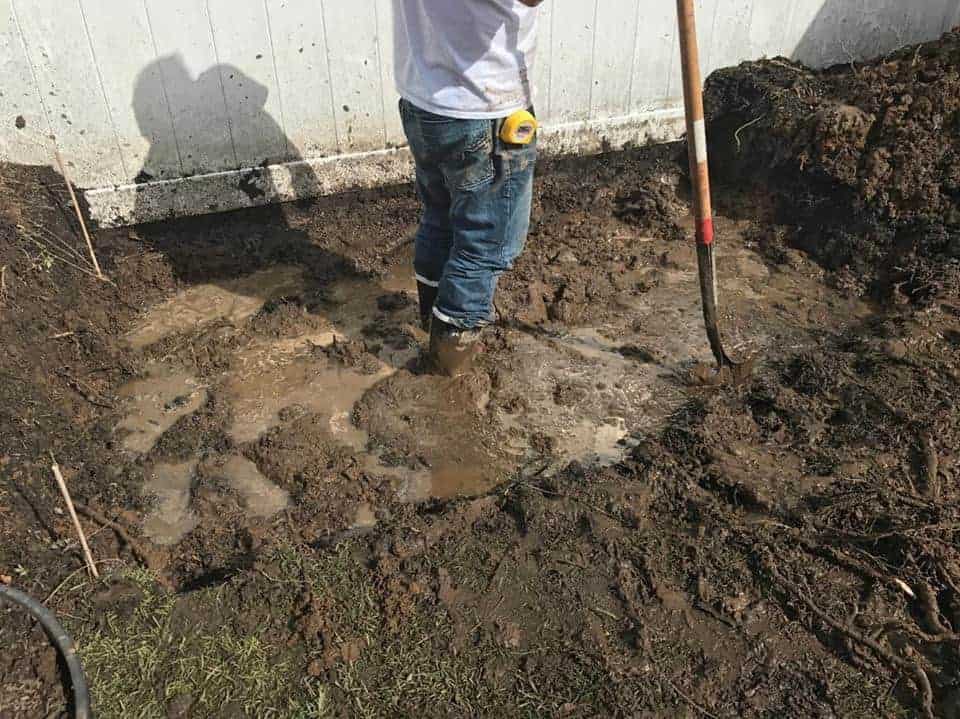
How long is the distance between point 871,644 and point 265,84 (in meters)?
3.84

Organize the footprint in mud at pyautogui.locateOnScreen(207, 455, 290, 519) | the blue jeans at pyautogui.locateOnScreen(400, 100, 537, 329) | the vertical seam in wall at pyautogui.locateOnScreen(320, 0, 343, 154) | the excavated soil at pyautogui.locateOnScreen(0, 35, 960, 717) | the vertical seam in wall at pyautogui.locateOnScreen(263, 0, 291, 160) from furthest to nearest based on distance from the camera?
the vertical seam in wall at pyautogui.locateOnScreen(320, 0, 343, 154)
the vertical seam in wall at pyautogui.locateOnScreen(263, 0, 291, 160)
the footprint in mud at pyautogui.locateOnScreen(207, 455, 290, 519)
the blue jeans at pyautogui.locateOnScreen(400, 100, 537, 329)
the excavated soil at pyautogui.locateOnScreen(0, 35, 960, 717)

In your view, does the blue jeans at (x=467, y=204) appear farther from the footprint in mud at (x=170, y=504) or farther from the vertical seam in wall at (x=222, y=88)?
the vertical seam in wall at (x=222, y=88)

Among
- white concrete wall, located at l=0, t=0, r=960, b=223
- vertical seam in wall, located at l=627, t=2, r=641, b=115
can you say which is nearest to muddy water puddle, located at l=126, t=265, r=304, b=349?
white concrete wall, located at l=0, t=0, r=960, b=223

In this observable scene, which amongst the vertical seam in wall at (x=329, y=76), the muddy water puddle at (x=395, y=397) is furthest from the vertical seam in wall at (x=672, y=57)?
the vertical seam in wall at (x=329, y=76)

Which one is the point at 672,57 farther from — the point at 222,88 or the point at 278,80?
the point at 222,88

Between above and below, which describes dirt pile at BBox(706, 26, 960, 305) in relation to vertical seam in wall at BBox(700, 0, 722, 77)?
below

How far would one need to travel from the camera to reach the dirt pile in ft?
12.9

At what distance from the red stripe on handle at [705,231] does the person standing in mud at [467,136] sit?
795 mm


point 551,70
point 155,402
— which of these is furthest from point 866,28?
point 155,402

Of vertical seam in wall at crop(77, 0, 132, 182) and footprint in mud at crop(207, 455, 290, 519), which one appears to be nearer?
footprint in mud at crop(207, 455, 290, 519)

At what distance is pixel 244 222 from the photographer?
424cm

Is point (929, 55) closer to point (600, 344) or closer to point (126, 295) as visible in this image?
point (600, 344)

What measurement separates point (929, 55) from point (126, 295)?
5.05 metres

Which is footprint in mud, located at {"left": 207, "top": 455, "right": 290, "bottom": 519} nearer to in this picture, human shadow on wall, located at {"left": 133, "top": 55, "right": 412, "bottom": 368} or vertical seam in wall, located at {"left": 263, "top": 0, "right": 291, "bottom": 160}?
human shadow on wall, located at {"left": 133, "top": 55, "right": 412, "bottom": 368}
